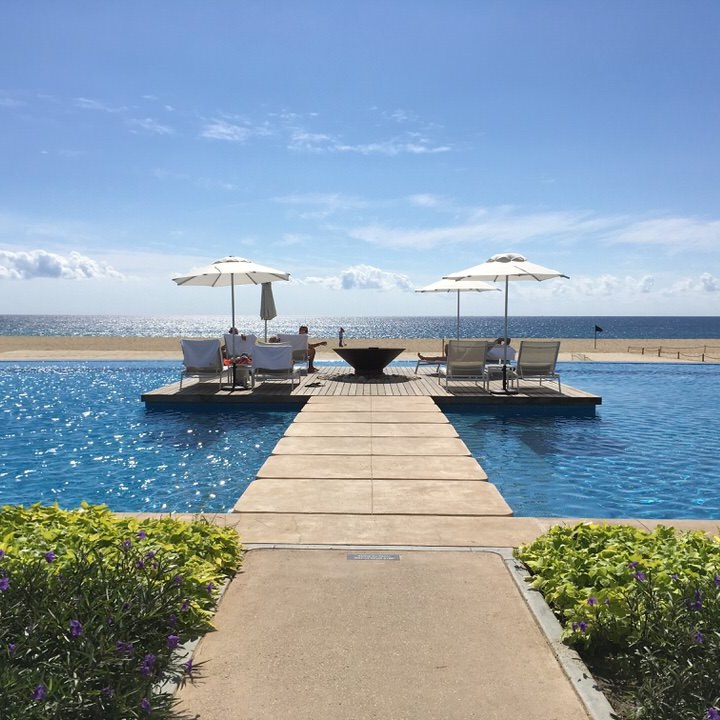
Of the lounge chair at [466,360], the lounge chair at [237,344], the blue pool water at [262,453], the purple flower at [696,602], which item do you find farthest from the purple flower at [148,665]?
the lounge chair at [237,344]

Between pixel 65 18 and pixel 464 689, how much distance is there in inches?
473

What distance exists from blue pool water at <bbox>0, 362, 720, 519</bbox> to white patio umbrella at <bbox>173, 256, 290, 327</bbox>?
2857 mm

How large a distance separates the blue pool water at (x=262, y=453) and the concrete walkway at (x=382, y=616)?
148cm

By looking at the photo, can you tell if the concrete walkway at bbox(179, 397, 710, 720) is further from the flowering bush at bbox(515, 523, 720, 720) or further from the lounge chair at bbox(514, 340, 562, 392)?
the lounge chair at bbox(514, 340, 562, 392)

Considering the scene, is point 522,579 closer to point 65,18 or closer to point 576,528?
point 576,528

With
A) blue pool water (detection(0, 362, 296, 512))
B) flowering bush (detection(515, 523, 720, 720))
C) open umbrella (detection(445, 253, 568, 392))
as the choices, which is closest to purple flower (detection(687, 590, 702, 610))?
flowering bush (detection(515, 523, 720, 720))

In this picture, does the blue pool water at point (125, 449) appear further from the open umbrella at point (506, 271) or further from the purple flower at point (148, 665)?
the open umbrella at point (506, 271)

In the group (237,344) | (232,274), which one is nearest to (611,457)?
(237,344)

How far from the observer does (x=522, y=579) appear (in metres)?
3.32

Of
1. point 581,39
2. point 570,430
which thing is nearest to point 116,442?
point 570,430

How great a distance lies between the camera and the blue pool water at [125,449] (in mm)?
6250

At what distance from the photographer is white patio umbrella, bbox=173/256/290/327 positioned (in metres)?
12.2

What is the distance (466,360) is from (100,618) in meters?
9.71

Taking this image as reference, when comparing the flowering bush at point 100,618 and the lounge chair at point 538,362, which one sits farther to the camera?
the lounge chair at point 538,362
